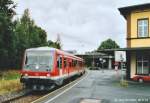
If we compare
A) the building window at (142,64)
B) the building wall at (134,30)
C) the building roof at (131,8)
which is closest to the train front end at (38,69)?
the building wall at (134,30)

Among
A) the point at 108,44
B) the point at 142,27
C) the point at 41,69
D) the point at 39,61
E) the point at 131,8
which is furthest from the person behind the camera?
the point at 108,44

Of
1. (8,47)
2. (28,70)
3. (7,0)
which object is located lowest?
(28,70)

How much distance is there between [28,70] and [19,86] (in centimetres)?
288

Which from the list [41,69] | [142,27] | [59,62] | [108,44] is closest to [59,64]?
[59,62]

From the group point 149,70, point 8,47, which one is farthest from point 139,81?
point 8,47

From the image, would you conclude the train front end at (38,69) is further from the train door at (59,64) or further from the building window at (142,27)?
the building window at (142,27)

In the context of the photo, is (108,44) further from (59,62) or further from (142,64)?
(59,62)

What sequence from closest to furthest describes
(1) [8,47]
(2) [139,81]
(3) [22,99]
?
(3) [22,99]
(2) [139,81]
(1) [8,47]

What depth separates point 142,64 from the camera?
32625 mm

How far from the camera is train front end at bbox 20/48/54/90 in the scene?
21.8 meters

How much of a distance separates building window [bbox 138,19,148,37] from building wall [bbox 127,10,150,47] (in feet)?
1.29

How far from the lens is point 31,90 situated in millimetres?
23234

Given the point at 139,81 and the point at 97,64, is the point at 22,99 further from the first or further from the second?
the point at 97,64

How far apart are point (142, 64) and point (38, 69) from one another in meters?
14.0
